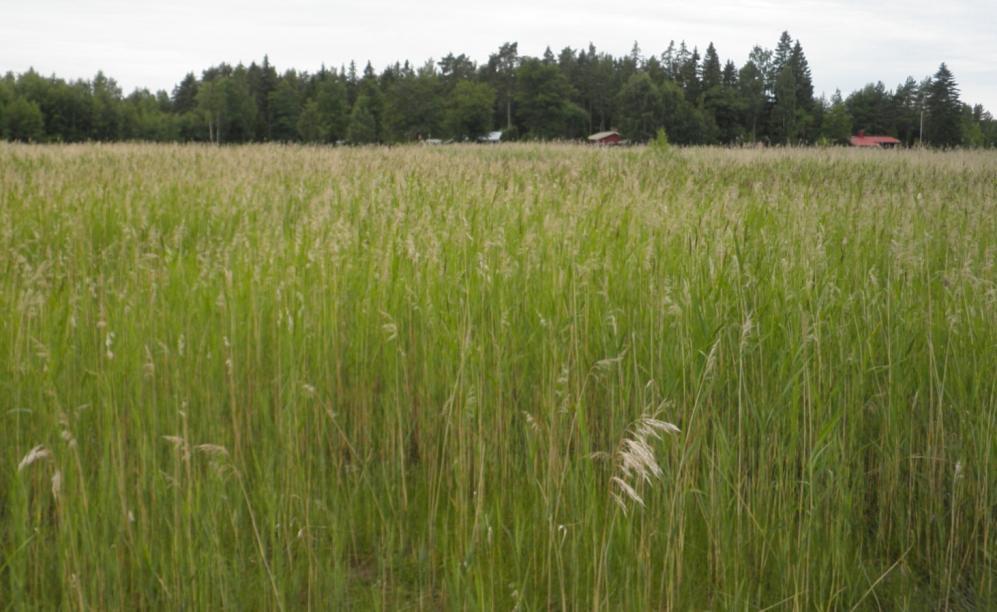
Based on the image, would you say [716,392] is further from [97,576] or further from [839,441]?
[97,576]

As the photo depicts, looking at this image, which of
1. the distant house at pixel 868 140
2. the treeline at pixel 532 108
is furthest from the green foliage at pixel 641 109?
the distant house at pixel 868 140

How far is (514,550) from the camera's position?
2350 millimetres

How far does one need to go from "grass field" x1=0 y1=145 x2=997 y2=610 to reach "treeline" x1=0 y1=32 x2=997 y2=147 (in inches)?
2461

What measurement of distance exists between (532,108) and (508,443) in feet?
284

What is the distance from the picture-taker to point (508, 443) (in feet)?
8.97

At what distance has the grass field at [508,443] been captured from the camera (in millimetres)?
2240

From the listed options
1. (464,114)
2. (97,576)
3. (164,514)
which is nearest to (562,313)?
(164,514)

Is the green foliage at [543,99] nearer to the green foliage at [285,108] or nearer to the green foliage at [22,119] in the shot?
the green foliage at [285,108]

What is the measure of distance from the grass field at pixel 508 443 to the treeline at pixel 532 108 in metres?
62.5

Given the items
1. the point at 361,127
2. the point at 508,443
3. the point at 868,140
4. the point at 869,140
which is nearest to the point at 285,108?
the point at 361,127

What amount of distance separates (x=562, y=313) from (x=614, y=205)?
2680 millimetres

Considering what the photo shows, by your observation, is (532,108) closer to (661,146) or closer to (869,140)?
(869,140)

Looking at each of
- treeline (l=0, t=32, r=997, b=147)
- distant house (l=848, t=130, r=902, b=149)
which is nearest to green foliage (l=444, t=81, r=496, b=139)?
treeline (l=0, t=32, r=997, b=147)

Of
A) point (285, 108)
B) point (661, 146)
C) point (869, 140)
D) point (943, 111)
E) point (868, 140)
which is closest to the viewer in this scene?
point (661, 146)
